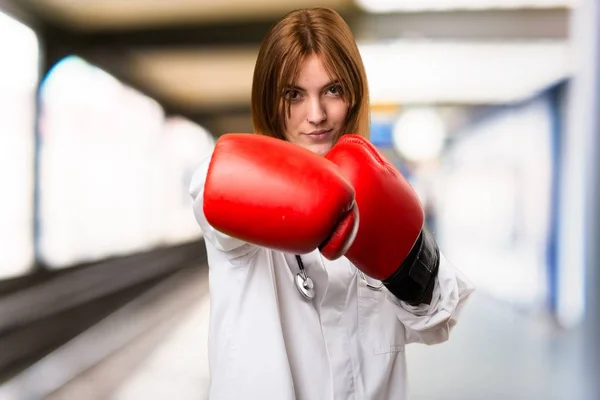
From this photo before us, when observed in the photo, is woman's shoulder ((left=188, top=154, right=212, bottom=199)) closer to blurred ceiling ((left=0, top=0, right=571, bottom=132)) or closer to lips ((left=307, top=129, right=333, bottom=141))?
lips ((left=307, top=129, right=333, bottom=141))

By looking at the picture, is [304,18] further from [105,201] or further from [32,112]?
[105,201]

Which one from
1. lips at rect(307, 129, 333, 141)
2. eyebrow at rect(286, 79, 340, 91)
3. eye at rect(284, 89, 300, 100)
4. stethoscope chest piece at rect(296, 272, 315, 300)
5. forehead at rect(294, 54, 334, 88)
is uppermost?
forehead at rect(294, 54, 334, 88)

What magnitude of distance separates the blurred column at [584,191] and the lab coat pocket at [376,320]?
1725mm

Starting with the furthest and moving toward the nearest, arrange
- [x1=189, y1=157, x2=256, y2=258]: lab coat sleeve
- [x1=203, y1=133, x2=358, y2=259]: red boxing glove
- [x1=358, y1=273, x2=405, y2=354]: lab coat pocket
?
1. [x1=358, y1=273, x2=405, y2=354]: lab coat pocket
2. [x1=189, y1=157, x2=256, y2=258]: lab coat sleeve
3. [x1=203, y1=133, x2=358, y2=259]: red boxing glove

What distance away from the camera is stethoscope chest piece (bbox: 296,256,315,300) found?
2.62 feet

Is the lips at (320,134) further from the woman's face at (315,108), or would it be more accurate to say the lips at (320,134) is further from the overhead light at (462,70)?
the overhead light at (462,70)

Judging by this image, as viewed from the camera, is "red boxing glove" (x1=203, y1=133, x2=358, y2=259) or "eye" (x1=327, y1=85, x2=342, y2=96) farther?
"eye" (x1=327, y1=85, x2=342, y2=96)

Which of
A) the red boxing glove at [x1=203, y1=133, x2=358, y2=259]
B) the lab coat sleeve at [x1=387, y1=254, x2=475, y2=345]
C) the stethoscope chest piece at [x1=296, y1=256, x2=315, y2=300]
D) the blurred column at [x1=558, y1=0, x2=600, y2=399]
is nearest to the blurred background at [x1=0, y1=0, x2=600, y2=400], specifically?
the blurred column at [x1=558, y1=0, x2=600, y2=399]

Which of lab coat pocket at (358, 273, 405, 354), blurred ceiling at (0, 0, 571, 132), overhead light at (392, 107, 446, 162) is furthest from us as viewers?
overhead light at (392, 107, 446, 162)

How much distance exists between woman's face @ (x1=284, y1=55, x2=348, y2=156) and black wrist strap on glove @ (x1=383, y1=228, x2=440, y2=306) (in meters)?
0.22

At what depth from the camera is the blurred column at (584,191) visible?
231 centimetres

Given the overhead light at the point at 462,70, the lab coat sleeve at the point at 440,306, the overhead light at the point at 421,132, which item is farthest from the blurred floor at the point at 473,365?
the lab coat sleeve at the point at 440,306

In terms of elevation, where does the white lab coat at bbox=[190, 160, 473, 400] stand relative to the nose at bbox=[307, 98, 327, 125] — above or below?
below

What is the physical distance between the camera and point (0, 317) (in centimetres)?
318
